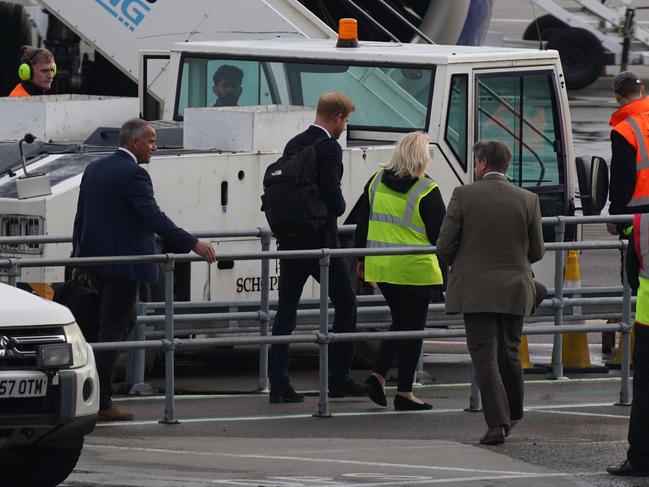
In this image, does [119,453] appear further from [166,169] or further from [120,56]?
[120,56]

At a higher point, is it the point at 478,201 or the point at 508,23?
the point at 508,23

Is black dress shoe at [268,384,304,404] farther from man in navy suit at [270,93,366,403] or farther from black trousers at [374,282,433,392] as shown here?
black trousers at [374,282,433,392]

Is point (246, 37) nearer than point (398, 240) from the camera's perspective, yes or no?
No

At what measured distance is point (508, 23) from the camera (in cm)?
4200

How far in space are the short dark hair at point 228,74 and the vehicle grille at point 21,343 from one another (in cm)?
558

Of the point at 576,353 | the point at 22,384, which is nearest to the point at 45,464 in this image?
the point at 22,384

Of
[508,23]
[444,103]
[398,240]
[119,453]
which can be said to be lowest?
[119,453]

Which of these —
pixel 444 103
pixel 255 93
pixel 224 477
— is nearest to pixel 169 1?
pixel 255 93

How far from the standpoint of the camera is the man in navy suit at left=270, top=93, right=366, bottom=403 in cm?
1057

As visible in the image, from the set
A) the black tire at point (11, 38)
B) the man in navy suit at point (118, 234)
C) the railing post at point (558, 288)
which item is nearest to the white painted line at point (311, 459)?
the man in navy suit at point (118, 234)

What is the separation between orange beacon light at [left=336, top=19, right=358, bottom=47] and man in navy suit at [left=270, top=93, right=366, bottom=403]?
8.21 feet

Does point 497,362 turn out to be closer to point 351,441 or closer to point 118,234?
point 351,441

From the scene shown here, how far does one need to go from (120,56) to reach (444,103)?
13.9ft

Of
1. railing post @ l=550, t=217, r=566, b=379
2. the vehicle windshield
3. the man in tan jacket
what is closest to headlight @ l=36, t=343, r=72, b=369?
the man in tan jacket
